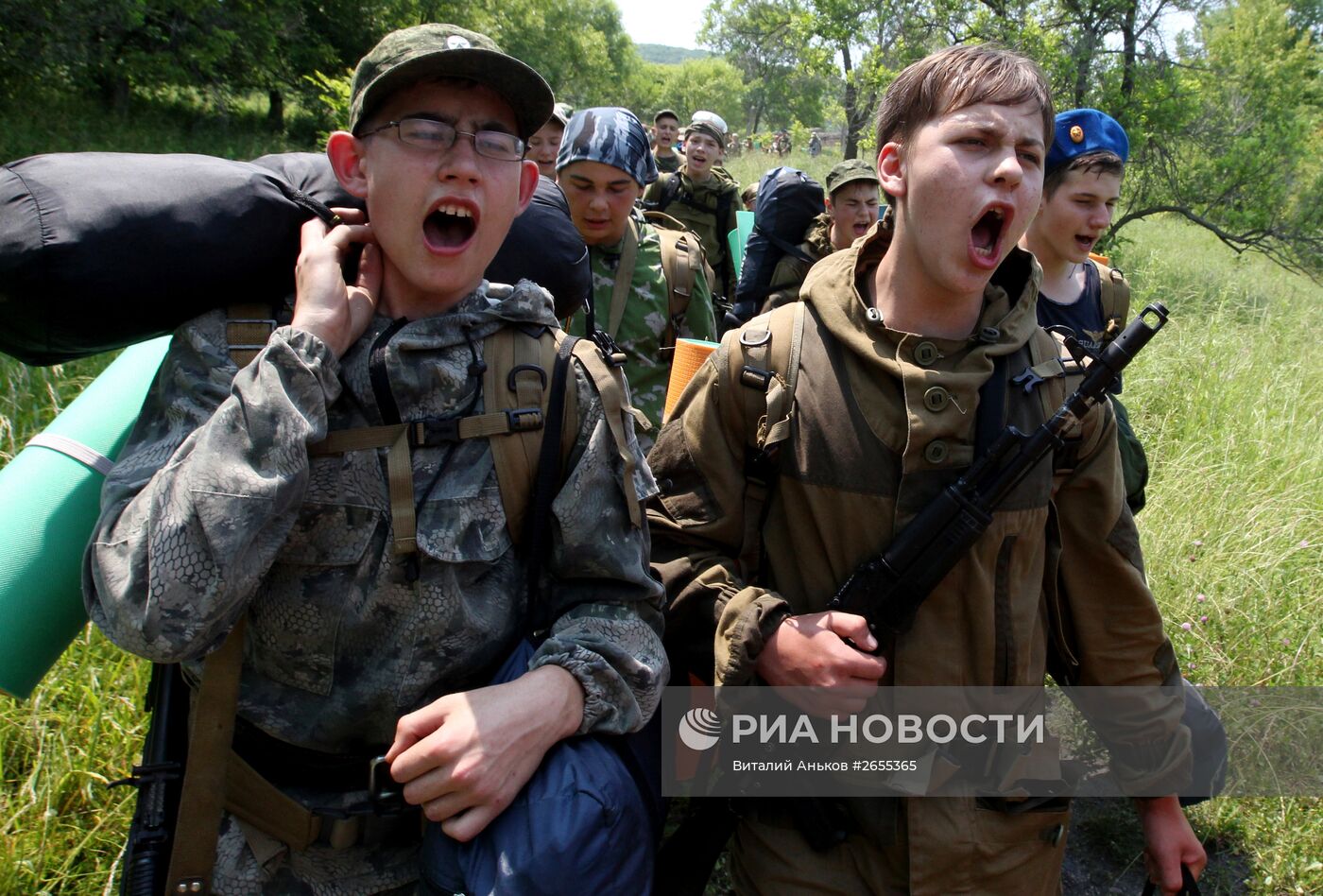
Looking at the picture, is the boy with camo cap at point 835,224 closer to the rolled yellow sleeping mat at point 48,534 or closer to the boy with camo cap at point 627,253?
the boy with camo cap at point 627,253

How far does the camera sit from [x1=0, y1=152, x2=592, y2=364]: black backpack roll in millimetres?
1275

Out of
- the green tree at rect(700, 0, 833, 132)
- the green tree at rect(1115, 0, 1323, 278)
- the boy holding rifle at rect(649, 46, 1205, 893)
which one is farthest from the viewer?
the green tree at rect(700, 0, 833, 132)

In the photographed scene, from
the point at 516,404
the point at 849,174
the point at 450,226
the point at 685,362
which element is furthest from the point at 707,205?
the point at 516,404

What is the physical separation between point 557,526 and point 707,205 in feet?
23.3

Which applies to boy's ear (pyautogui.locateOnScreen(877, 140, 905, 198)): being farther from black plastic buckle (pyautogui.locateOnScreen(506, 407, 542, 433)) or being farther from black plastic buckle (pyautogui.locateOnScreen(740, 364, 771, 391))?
black plastic buckle (pyautogui.locateOnScreen(506, 407, 542, 433))

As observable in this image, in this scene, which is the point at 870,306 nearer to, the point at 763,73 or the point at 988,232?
the point at 988,232

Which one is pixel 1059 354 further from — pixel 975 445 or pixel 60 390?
pixel 60 390

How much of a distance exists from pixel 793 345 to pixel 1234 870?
2.44 metres

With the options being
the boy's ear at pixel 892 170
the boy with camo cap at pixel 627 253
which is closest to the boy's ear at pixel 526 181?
the boy's ear at pixel 892 170

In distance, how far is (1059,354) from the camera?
1.92 metres

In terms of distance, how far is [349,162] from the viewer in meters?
1.56

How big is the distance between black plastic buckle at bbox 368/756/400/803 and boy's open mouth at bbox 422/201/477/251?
0.81m

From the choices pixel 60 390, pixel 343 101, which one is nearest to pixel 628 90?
pixel 343 101

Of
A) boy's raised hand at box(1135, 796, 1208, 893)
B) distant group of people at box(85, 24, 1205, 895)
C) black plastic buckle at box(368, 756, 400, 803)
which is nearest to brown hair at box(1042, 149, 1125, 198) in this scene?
distant group of people at box(85, 24, 1205, 895)
